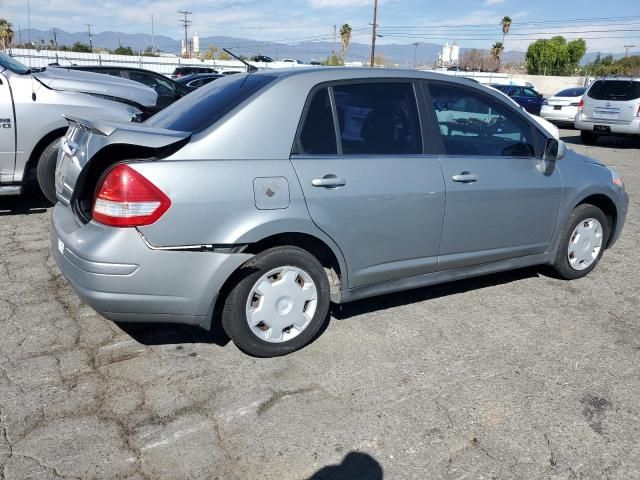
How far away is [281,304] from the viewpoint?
3.41 metres

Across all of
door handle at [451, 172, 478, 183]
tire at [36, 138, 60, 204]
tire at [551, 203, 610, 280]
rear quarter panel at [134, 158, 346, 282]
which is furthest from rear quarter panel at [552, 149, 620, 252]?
tire at [36, 138, 60, 204]

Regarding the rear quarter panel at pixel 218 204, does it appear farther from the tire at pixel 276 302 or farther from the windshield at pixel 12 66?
the windshield at pixel 12 66

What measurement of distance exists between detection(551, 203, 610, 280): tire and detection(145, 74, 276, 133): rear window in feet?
8.96

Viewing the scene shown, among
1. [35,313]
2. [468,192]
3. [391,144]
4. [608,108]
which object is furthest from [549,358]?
[608,108]

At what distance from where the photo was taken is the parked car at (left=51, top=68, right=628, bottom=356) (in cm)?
301

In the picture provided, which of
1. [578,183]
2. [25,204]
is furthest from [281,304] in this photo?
[25,204]

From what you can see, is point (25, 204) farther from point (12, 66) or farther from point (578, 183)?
point (578, 183)

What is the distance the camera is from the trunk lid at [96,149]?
3023 millimetres

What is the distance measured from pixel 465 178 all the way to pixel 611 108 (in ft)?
39.8

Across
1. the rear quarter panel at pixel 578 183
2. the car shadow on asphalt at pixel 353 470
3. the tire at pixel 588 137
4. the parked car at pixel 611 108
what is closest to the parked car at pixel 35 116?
the rear quarter panel at pixel 578 183

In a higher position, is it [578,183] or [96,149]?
[96,149]

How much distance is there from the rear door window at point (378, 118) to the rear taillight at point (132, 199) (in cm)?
117

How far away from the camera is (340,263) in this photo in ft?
11.6

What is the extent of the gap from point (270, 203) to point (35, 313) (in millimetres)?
1951
